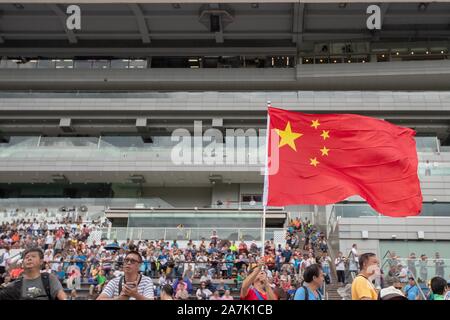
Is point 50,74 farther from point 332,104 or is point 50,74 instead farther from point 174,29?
point 332,104

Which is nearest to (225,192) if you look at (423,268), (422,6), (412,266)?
(422,6)

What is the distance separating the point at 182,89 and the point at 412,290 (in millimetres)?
33289

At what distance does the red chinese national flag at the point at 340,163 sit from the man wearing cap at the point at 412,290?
2578 millimetres

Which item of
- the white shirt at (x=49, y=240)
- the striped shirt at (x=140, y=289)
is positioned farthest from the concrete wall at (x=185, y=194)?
the striped shirt at (x=140, y=289)

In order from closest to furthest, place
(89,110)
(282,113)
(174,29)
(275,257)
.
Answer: (282,113), (275,257), (89,110), (174,29)

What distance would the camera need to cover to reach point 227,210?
2967 centimetres

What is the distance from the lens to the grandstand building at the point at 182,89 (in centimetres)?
3612

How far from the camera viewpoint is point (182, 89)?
43.4 metres

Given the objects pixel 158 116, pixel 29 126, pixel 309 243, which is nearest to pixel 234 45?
pixel 158 116

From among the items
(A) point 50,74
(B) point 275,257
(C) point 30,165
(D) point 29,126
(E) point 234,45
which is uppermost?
(E) point 234,45

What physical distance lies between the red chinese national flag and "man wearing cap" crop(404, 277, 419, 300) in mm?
2578

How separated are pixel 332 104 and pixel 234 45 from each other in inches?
391

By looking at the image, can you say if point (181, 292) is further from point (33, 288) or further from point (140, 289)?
point (33, 288)

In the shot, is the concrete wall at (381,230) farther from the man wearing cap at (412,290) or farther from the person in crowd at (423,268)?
the man wearing cap at (412,290)
